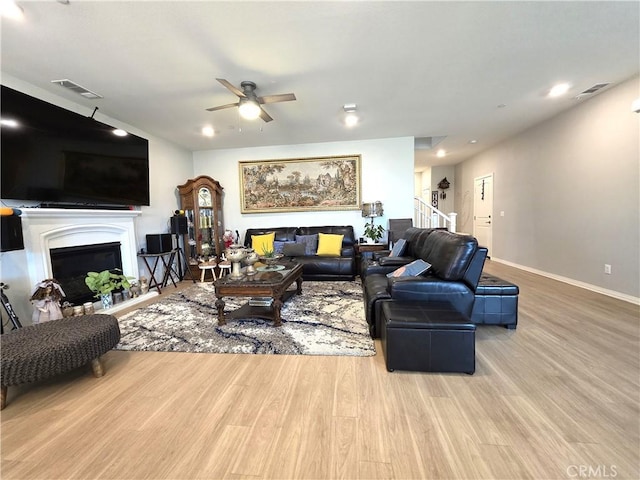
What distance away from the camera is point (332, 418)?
57.3 inches

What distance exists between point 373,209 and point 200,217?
3404 mm

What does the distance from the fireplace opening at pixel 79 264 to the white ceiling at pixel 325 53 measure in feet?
6.18

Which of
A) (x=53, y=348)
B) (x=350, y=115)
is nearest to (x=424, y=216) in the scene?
(x=350, y=115)

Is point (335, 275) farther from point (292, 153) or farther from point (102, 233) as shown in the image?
point (102, 233)

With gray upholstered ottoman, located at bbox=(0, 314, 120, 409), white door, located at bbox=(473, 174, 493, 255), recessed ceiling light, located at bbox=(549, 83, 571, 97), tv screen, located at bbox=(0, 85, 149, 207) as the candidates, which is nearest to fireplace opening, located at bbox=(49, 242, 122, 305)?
tv screen, located at bbox=(0, 85, 149, 207)

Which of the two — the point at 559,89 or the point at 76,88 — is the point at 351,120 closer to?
the point at 559,89

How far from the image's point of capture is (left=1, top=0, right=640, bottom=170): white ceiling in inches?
76.3

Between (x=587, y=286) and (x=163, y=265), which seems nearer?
(x=587, y=286)

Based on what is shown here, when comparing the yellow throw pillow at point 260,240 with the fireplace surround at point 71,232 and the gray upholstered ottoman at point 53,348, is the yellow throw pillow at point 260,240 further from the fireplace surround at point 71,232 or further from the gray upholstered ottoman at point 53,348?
the gray upholstered ottoman at point 53,348

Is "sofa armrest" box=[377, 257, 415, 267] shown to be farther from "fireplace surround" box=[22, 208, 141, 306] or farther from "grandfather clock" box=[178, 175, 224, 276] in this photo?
"fireplace surround" box=[22, 208, 141, 306]

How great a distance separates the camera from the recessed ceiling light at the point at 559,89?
3139 millimetres

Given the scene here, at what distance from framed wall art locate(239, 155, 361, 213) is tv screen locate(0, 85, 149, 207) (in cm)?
209

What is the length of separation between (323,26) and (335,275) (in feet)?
10.9

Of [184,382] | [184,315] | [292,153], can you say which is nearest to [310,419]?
[184,382]
